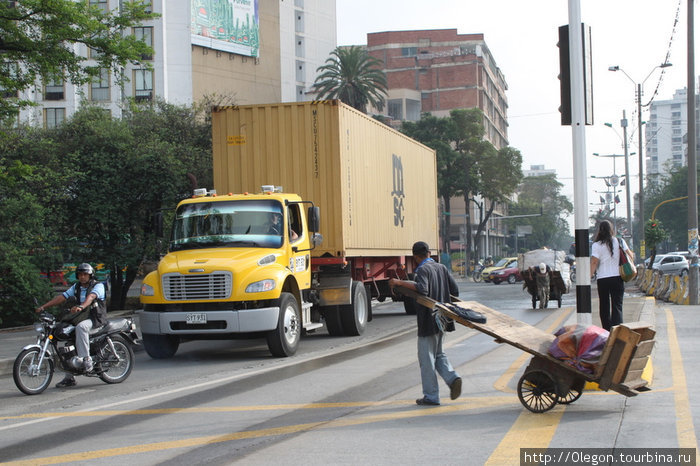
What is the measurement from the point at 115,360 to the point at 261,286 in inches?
111

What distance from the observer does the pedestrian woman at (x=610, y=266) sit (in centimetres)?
1078

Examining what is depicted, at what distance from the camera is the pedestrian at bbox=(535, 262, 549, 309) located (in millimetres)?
22639

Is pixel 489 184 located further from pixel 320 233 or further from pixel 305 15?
pixel 320 233

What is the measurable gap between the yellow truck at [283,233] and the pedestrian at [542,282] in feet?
13.4

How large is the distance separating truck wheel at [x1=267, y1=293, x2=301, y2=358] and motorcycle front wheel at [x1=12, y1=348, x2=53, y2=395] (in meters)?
3.76

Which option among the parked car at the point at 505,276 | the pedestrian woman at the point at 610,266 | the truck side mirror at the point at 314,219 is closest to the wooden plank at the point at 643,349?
the pedestrian woman at the point at 610,266

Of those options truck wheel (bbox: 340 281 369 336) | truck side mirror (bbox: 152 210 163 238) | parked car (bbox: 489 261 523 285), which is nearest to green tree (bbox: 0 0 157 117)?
truck side mirror (bbox: 152 210 163 238)

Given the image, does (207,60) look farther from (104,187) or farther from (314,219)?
(314,219)

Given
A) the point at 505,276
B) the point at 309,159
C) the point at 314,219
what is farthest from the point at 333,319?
the point at 505,276

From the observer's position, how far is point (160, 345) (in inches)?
557

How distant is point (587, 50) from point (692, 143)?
1623cm

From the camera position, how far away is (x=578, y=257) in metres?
8.92

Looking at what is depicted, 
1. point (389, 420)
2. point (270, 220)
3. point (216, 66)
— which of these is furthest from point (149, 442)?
point (216, 66)

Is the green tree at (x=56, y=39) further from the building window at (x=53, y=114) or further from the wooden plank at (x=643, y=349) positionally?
the building window at (x=53, y=114)
